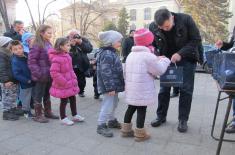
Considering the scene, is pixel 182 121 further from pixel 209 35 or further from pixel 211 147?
pixel 209 35

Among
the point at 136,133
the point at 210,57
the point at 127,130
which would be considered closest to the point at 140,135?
the point at 136,133

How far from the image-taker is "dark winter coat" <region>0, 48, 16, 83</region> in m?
5.25

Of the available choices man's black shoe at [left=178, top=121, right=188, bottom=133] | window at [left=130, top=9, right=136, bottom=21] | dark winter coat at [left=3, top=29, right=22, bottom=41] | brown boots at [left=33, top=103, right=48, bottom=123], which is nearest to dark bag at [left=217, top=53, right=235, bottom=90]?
man's black shoe at [left=178, top=121, right=188, bottom=133]

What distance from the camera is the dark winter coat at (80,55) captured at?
22.0 ft

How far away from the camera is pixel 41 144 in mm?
4211

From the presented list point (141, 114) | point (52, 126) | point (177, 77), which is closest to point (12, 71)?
point (52, 126)

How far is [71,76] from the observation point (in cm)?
512

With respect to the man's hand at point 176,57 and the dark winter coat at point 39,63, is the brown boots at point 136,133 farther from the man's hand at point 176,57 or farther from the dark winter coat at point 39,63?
the dark winter coat at point 39,63

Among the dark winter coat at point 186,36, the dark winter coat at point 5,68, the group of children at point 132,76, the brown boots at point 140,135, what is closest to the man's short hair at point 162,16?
the group of children at point 132,76

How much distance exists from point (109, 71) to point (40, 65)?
1.47 metres

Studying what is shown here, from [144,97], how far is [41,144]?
4.88ft

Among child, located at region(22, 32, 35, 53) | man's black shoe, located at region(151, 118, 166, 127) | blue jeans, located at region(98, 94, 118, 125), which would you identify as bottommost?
man's black shoe, located at region(151, 118, 166, 127)

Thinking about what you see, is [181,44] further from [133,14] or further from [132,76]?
[133,14]

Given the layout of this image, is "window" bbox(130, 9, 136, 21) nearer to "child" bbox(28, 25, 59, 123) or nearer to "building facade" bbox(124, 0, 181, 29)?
"building facade" bbox(124, 0, 181, 29)
